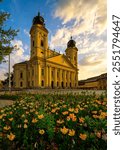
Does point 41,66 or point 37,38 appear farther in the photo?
point 41,66

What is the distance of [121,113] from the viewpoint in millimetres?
1260

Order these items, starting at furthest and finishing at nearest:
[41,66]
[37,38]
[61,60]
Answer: [61,60], [41,66], [37,38]

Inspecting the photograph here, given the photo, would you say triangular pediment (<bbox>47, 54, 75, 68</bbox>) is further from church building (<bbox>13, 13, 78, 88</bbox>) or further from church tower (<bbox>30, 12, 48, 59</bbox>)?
church tower (<bbox>30, 12, 48, 59</bbox>)

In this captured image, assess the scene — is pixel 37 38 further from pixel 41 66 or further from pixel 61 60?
pixel 61 60

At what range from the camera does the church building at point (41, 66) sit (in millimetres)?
40781

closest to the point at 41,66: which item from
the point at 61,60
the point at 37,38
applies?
the point at 37,38

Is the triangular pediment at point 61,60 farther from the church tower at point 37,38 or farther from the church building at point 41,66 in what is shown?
the church tower at point 37,38

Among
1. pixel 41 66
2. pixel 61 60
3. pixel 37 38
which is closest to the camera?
pixel 37 38

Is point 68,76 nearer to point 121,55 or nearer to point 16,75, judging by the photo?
point 16,75

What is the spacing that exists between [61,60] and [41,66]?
25.0ft

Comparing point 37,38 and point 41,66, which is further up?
point 37,38

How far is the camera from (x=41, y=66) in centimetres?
4253

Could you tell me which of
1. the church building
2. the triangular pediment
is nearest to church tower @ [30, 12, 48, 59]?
the church building

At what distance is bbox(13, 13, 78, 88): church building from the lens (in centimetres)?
4078
